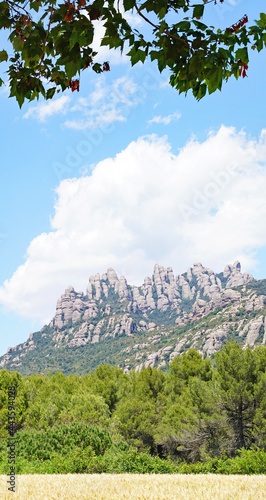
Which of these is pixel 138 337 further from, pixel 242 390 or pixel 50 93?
pixel 50 93

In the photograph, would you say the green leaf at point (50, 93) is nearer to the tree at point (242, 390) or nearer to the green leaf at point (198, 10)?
the green leaf at point (198, 10)

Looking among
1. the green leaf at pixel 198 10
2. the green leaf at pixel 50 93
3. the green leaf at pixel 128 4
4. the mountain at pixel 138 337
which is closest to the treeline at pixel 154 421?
the green leaf at pixel 50 93

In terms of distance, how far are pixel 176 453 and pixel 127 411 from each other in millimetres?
4815

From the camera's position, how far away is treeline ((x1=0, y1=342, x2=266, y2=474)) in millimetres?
12781

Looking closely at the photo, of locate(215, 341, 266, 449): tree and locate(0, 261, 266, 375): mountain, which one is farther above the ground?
locate(0, 261, 266, 375): mountain

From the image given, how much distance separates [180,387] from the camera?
1093 inches

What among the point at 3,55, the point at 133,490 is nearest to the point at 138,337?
the point at 133,490

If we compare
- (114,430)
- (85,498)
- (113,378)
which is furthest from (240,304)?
(85,498)

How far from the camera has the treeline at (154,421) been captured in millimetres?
12781

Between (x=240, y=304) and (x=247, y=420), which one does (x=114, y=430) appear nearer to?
(x=247, y=420)

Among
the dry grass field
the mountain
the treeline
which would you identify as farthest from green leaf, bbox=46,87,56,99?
the mountain

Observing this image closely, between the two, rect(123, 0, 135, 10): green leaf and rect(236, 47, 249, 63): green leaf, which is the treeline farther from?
rect(123, 0, 135, 10): green leaf

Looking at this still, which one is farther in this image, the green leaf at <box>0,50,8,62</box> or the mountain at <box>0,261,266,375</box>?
the mountain at <box>0,261,266,375</box>

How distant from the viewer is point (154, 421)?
27547mm
